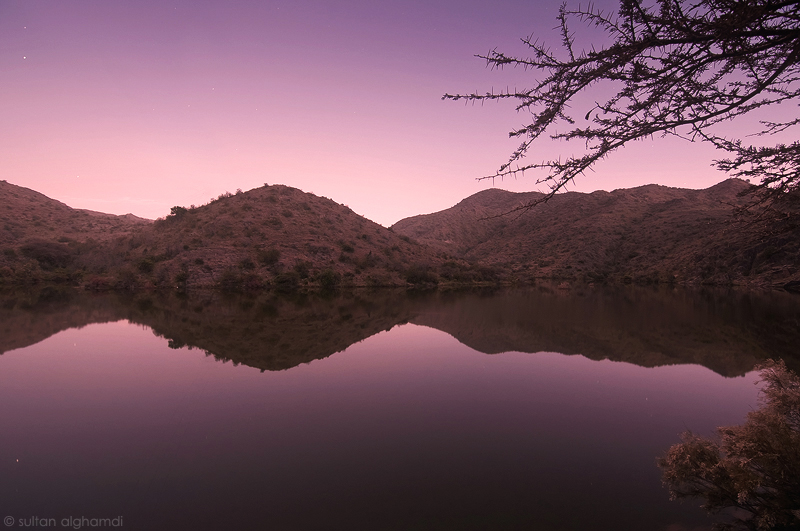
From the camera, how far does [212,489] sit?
463 centimetres

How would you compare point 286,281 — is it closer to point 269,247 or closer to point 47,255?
point 269,247

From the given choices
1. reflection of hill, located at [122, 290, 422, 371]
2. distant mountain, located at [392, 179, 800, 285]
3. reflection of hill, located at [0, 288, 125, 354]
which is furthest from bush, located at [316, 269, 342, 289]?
reflection of hill, located at [0, 288, 125, 354]

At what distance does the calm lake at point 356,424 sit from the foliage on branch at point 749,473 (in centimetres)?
28

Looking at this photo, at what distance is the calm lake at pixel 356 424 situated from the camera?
4.33 metres

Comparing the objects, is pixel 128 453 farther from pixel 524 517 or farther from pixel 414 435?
pixel 524 517

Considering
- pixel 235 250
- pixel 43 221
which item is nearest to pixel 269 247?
pixel 235 250

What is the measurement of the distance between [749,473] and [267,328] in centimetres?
1494

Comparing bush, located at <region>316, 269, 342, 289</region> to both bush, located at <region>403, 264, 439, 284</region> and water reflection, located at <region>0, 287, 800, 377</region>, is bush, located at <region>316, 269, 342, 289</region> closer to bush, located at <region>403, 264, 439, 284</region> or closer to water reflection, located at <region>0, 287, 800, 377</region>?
bush, located at <region>403, 264, 439, 284</region>

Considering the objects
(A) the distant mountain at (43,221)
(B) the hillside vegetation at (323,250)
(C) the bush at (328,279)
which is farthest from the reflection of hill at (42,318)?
(A) the distant mountain at (43,221)

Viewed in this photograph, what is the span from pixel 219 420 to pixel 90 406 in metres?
2.81

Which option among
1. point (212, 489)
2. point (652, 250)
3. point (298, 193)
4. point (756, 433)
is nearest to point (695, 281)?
point (652, 250)

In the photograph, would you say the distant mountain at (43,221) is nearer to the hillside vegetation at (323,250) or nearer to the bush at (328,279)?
the hillside vegetation at (323,250)

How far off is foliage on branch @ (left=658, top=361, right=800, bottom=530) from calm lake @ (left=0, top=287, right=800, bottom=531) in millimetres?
283

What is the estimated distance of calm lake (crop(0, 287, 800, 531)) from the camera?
433 centimetres
